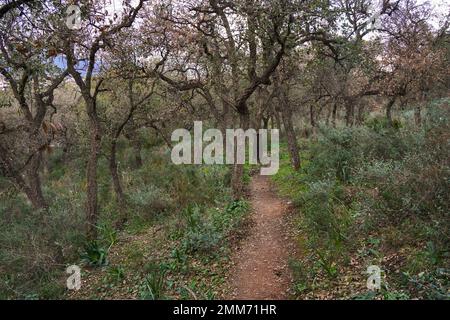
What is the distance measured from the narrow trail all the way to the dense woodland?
0.28m

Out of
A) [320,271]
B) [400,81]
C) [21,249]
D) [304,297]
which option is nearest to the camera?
[304,297]

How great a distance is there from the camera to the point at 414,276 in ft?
16.5

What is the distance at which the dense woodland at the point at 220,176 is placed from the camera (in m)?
6.08

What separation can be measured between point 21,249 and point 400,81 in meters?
15.4

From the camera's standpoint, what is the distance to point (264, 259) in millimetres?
7523

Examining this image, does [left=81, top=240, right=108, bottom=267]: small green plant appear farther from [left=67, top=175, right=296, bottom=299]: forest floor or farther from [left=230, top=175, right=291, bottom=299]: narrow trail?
[left=230, top=175, right=291, bottom=299]: narrow trail

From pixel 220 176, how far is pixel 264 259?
6.62 meters

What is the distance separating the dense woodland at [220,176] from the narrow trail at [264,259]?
0.92 ft

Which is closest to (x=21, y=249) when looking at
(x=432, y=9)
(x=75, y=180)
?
(x=75, y=180)

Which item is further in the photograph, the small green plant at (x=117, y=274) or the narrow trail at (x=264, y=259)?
the small green plant at (x=117, y=274)

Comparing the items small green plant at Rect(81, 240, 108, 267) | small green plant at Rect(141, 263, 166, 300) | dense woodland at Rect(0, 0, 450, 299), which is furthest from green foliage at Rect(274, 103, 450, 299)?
small green plant at Rect(81, 240, 108, 267)

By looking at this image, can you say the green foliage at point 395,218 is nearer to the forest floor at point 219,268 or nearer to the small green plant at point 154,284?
the forest floor at point 219,268

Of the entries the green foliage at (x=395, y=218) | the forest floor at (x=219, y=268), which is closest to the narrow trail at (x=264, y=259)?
the forest floor at (x=219, y=268)

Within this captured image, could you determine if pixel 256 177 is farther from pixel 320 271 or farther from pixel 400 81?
pixel 320 271
